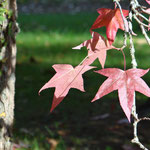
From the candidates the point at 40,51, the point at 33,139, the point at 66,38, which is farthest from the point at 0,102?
the point at 66,38

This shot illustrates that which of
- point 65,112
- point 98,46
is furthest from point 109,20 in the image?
point 65,112

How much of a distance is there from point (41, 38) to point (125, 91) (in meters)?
4.82

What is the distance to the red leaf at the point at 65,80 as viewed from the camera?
86cm

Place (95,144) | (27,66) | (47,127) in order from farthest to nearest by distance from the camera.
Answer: (27,66)
(47,127)
(95,144)

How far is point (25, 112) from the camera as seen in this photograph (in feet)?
9.29

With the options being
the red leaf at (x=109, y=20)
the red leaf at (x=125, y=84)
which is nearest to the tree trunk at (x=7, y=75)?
the red leaf at (x=109, y=20)

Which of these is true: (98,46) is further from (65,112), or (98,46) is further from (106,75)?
(65,112)

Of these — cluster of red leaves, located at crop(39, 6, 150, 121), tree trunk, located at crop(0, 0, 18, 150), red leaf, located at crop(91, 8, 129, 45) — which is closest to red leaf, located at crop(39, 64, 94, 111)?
cluster of red leaves, located at crop(39, 6, 150, 121)

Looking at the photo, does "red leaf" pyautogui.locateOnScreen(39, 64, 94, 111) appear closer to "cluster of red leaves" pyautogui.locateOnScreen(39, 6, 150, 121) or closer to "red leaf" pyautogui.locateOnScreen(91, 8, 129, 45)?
"cluster of red leaves" pyautogui.locateOnScreen(39, 6, 150, 121)

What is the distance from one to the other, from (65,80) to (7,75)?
26.7 inches

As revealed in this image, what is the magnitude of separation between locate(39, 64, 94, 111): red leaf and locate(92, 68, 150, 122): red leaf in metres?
0.07

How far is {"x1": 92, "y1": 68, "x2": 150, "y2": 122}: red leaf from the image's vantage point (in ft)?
2.62

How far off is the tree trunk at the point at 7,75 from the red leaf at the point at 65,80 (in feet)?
1.81

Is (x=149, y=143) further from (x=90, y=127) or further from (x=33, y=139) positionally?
(x=33, y=139)
